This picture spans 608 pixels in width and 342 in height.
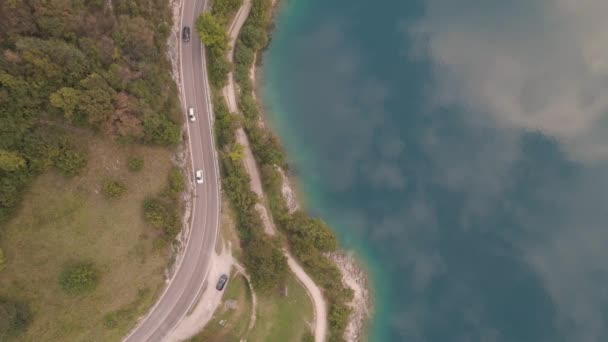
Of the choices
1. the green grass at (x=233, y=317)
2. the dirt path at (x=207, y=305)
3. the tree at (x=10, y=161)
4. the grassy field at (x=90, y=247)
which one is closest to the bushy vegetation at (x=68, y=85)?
the tree at (x=10, y=161)

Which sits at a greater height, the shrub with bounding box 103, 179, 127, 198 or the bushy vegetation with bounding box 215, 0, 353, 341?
the bushy vegetation with bounding box 215, 0, 353, 341

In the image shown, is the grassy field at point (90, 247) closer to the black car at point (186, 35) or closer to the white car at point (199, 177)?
the white car at point (199, 177)

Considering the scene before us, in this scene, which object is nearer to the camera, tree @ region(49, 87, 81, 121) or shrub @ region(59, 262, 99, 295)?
tree @ region(49, 87, 81, 121)

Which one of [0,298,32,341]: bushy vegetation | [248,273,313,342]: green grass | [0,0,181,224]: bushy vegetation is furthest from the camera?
[248,273,313,342]: green grass

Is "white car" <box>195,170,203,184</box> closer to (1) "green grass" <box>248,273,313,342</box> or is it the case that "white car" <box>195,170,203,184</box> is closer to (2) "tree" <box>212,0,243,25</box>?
(1) "green grass" <box>248,273,313,342</box>

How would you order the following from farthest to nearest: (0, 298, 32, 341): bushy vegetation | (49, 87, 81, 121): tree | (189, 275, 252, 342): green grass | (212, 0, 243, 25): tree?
(212, 0, 243, 25): tree < (189, 275, 252, 342): green grass < (0, 298, 32, 341): bushy vegetation < (49, 87, 81, 121): tree

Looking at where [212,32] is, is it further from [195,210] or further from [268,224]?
[268,224]

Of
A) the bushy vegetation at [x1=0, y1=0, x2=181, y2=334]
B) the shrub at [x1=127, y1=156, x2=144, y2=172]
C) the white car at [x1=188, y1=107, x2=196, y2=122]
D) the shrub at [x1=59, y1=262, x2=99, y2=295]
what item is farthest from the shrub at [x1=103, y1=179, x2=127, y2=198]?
the white car at [x1=188, y1=107, x2=196, y2=122]

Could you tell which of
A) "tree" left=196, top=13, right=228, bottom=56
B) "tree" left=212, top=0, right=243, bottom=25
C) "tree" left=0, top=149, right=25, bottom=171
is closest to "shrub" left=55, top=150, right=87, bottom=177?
"tree" left=0, top=149, right=25, bottom=171

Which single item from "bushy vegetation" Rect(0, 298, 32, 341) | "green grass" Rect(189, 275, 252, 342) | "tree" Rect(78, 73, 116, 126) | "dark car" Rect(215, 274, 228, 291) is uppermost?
"tree" Rect(78, 73, 116, 126)

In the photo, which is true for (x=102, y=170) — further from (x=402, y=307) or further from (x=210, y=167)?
(x=402, y=307)
